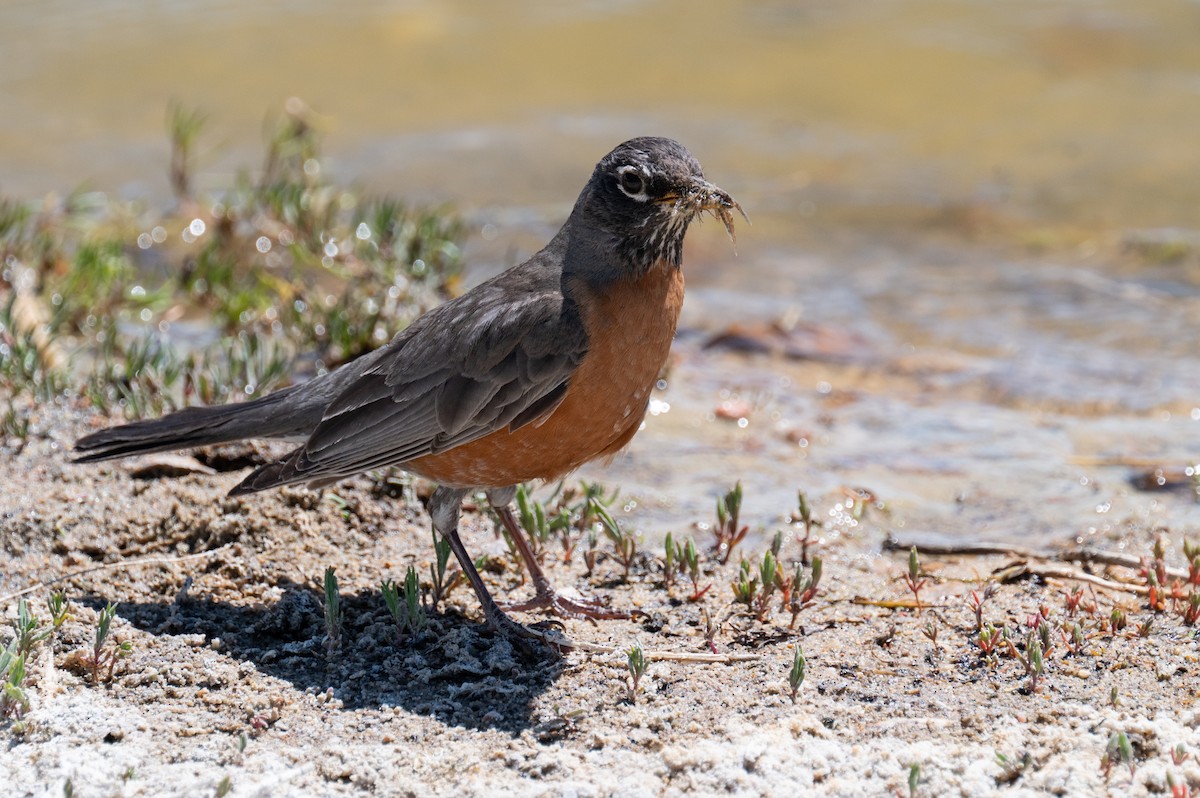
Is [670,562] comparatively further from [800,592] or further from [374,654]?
[374,654]

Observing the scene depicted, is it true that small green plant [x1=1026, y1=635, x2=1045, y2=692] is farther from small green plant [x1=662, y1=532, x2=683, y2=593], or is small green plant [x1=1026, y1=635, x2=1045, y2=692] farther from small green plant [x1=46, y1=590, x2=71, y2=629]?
small green plant [x1=46, y1=590, x2=71, y2=629]

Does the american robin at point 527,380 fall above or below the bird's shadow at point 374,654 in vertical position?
above

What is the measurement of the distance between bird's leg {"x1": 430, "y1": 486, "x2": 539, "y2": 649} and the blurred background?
1337 mm

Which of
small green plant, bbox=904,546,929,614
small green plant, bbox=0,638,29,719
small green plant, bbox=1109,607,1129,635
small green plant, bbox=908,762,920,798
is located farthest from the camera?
small green plant, bbox=904,546,929,614

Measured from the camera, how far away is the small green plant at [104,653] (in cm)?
382

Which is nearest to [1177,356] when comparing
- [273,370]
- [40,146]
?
[273,370]

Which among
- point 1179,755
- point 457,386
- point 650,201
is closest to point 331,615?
point 457,386

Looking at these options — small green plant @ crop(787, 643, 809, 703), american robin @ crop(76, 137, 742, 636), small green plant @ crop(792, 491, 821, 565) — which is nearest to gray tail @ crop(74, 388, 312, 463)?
american robin @ crop(76, 137, 742, 636)

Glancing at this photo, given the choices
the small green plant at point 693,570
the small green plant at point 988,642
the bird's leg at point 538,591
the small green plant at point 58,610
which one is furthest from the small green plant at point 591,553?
the small green plant at point 58,610

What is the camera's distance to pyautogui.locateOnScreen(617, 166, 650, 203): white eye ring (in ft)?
15.3

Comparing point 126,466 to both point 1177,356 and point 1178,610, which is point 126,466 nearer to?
point 1178,610

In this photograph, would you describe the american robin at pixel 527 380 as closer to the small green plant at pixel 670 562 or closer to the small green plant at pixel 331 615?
the small green plant at pixel 670 562

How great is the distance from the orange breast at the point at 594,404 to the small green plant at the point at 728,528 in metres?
0.51

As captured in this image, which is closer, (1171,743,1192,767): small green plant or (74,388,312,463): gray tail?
(1171,743,1192,767): small green plant
